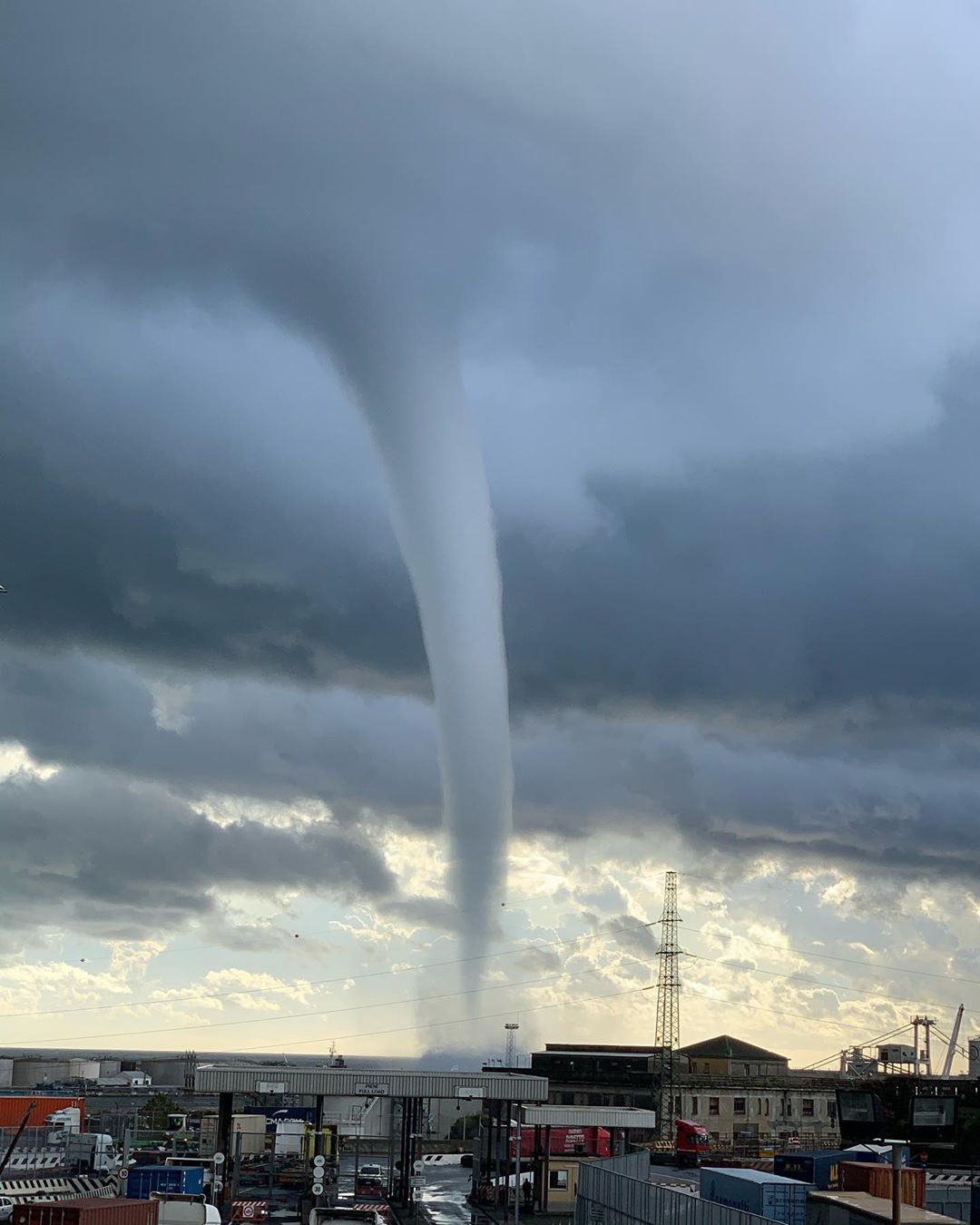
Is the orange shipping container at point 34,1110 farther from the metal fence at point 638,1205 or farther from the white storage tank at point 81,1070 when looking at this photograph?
the white storage tank at point 81,1070

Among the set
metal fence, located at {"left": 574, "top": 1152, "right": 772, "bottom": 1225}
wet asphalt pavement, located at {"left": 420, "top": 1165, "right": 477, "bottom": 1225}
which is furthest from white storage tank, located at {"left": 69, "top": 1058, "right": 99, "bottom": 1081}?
metal fence, located at {"left": 574, "top": 1152, "right": 772, "bottom": 1225}

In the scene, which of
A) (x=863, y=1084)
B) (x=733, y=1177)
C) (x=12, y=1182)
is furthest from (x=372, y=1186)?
(x=863, y=1084)

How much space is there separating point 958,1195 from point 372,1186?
36.8 meters

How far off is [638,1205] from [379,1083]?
105 feet

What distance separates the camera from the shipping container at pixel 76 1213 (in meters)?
44.8

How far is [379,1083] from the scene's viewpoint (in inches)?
2972

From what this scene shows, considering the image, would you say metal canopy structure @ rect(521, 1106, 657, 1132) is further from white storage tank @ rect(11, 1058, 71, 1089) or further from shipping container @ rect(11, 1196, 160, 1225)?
white storage tank @ rect(11, 1058, 71, 1089)

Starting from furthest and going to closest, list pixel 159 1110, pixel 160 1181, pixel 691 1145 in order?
1. pixel 159 1110
2. pixel 691 1145
3. pixel 160 1181

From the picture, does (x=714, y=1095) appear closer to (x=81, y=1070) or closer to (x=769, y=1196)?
Answer: (x=81, y=1070)

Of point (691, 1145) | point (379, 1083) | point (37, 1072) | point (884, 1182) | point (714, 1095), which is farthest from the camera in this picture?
point (37, 1072)

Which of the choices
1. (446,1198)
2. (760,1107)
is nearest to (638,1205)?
(446,1198)

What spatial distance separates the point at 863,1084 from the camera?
16300cm

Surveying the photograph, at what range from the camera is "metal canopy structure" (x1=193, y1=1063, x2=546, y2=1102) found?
73312 millimetres

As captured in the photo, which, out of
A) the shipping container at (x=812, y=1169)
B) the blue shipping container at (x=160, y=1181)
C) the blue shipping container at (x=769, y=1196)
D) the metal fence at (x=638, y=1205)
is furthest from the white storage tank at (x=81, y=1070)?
the metal fence at (x=638, y=1205)
